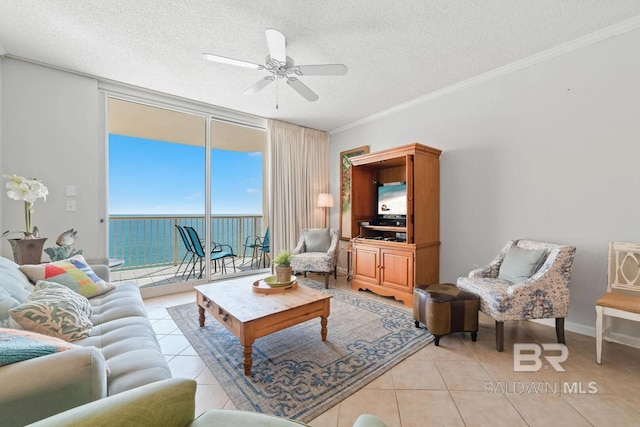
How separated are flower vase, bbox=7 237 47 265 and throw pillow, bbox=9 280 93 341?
976 mm

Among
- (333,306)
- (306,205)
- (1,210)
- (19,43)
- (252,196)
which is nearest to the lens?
(19,43)

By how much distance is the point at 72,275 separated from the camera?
2025mm

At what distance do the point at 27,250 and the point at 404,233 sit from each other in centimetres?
385

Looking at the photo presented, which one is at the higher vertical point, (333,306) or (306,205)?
(306,205)

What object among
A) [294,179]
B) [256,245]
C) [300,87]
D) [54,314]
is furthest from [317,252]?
[54,314]

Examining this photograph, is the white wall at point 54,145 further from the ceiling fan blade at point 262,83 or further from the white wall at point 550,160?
the white wall at point 550,160

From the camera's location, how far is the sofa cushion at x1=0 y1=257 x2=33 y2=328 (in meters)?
1.29

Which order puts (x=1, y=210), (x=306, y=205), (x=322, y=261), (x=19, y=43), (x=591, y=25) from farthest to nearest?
(x=306, y=205) < (x=322, y=261) < (x=1, y=210) < (x=19, y=43) < (x=591, y=25)

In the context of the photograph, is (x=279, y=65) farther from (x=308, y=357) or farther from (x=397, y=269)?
(x=397, y=269)

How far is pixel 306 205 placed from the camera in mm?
4867

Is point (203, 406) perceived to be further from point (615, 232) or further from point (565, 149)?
point (565, 149)

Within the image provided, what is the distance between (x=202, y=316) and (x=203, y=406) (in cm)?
111

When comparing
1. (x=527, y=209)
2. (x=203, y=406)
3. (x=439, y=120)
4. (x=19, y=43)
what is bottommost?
(x=203, y=406)

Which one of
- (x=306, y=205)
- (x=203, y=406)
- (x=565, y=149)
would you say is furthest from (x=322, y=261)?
(x=565, y=149)
